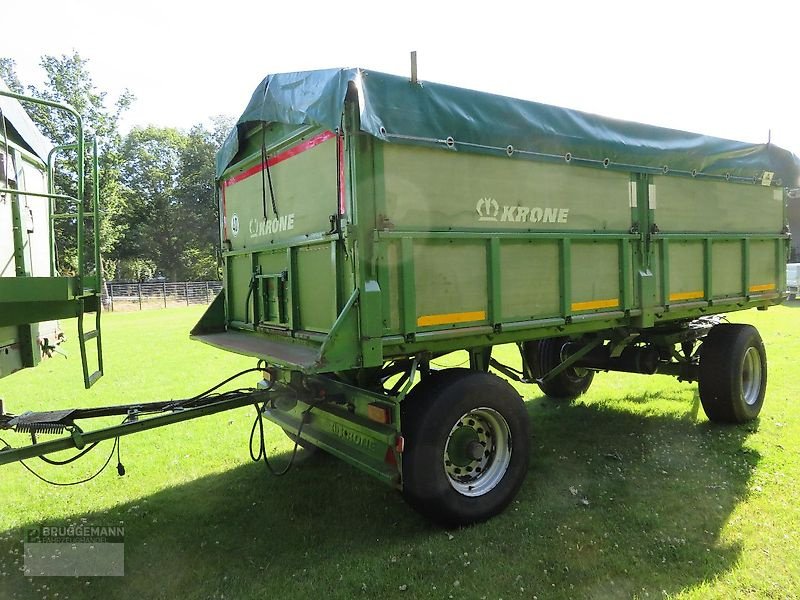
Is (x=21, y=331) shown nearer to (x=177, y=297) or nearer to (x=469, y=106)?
(x=469, y=106)

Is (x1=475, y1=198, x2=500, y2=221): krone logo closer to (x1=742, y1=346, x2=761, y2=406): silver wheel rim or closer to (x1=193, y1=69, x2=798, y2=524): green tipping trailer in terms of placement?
(x1=193, y1=69, x2=798, y2=524): green tipping trailer

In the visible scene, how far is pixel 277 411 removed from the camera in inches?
197

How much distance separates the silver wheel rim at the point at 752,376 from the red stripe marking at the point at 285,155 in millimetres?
5215

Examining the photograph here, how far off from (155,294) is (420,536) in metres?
36.2

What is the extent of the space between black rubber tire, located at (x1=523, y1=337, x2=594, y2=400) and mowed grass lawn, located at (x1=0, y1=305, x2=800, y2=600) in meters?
0.61

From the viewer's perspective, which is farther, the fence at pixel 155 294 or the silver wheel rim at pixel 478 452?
the fence at pixel 155 294

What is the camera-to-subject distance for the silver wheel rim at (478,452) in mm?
4039

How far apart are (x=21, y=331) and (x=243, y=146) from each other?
2.20 meters

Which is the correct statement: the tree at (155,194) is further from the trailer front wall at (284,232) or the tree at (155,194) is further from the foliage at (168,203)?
the trailer front wall at (284,232)

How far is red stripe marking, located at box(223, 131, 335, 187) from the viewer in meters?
3.87

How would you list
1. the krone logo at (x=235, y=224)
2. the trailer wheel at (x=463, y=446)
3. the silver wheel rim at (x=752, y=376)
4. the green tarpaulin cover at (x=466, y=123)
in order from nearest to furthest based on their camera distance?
the green tarpaulin cover at (x=466, y=123), the trailer wheel at (x=463, y=446), the krone logo at (x=235, y=224), the silver wheel rim at (x=752, y=376)

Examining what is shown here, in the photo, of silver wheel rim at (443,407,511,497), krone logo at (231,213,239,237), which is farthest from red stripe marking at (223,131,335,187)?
silver wheel rim at (443,407,511,497)

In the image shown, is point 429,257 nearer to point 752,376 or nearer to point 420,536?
point 420,536

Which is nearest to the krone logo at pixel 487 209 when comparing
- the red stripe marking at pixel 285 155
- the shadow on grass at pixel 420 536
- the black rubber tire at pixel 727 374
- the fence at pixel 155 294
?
the red stripe marking at pixel 285 155
